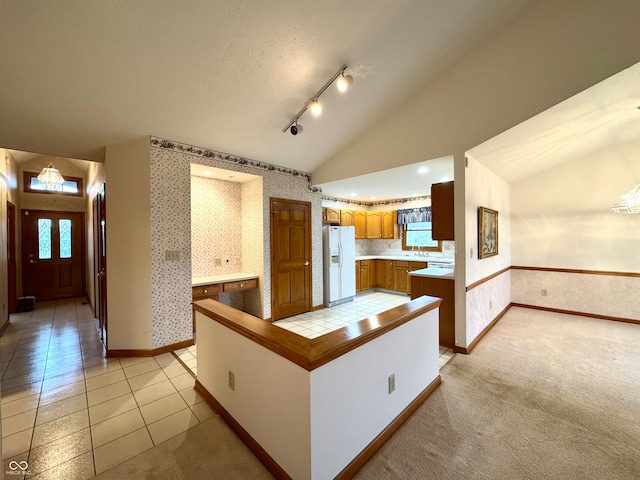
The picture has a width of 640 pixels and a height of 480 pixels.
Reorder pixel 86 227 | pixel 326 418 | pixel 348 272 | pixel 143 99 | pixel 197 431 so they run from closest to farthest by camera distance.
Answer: pixel 326 418 → pixel 197 431 → pixel 143 99 → pixel 348 272 → pixel 86 227

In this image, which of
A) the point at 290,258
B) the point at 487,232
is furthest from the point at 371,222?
the point at 487,232

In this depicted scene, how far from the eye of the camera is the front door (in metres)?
5.54

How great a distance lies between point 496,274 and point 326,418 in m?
3.95

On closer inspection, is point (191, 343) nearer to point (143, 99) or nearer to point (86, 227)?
point (143, 99)

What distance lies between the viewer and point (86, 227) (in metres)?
6.10

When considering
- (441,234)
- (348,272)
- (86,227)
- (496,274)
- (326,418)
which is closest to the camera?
(326,418)

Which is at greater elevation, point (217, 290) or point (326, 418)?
point (217, 290)

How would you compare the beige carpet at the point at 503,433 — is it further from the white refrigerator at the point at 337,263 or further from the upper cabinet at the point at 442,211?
the white refrigerator at the point at 337,263

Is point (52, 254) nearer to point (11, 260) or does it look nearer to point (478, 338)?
point (11, 260)

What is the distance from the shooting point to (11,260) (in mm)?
4625

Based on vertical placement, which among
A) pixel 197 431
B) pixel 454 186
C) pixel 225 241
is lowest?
pixel 197 431

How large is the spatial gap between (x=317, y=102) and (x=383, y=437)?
309 centimetres

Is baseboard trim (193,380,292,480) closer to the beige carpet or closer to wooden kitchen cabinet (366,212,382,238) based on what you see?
the beige carpet

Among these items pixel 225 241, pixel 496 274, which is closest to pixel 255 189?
pixel 225 241
